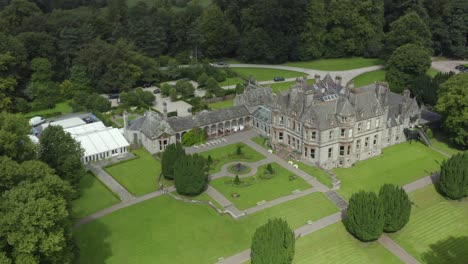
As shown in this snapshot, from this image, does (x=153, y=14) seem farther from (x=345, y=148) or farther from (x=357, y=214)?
(x=357, y=214)

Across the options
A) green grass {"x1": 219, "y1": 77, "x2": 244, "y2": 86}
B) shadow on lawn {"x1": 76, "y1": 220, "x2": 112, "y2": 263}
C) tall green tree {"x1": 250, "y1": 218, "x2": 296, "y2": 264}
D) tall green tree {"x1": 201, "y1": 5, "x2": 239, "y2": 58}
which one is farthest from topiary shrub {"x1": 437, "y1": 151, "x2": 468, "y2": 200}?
tall green tree {"x1": 201, "y1": 5, "x2": 239, "y2": 58}

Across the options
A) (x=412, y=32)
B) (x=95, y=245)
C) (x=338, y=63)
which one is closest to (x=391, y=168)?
(x=95, y=245)

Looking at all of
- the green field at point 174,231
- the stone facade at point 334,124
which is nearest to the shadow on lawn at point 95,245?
the green field at point 174,231

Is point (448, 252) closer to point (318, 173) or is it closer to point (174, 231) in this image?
point (318, 173)

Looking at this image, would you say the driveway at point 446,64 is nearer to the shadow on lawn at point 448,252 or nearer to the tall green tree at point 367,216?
the shadow on lawn at point 448,252

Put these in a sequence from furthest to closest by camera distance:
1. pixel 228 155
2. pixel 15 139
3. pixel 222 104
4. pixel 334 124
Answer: pixel 222 104, pixel 228 155, pixel 334 124, pixel 15 139

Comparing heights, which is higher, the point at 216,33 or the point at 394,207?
the point at 216,33

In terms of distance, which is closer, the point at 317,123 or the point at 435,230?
the point at 435,230

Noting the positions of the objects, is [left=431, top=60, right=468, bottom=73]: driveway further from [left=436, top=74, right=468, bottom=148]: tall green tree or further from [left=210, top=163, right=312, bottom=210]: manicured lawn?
[left=210, top=163, right=312, bottom=210]: manicured lawn
